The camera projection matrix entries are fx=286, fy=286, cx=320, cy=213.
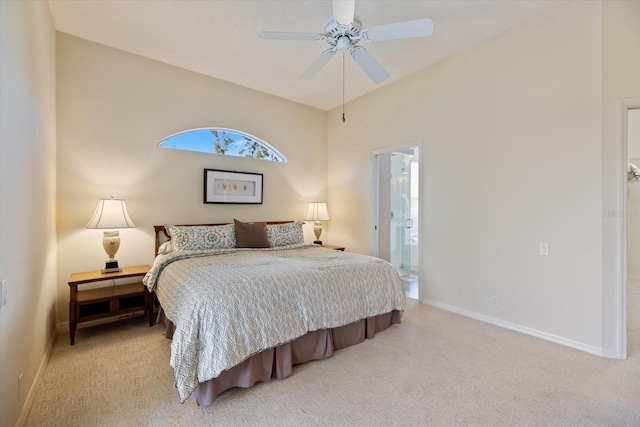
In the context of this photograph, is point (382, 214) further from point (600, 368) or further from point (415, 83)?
point (600, 368)

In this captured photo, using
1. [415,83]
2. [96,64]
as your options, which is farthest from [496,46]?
[96,64]

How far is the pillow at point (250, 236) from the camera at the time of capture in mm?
3770

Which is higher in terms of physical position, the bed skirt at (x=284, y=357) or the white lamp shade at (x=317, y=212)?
the white lamp shade at (x=317, y=212)

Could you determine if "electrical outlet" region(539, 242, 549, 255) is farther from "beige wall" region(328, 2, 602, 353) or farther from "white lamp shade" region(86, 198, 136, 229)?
"white lamp shade" region(86, 198, 136, 229)

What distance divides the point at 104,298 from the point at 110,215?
2.84 ft

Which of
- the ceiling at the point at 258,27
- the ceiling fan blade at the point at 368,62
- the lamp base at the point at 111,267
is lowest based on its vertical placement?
the lamp base at the point at 111,267

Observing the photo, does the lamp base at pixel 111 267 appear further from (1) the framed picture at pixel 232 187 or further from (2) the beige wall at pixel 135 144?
(1) the framed picture at pixel 232 187

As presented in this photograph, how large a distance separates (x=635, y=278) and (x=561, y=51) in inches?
173

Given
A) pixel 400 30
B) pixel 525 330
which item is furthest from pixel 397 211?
pixel 400 30

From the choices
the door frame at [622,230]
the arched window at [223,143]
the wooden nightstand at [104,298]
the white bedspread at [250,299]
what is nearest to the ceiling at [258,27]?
the arched window at [223,143]

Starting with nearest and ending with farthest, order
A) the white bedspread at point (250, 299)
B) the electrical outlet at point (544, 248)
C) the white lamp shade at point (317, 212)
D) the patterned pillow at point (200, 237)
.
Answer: the white bedspread at point (250, 299)
the electrical outlet at point (544, 248)
the patterned pillow at point (200, 237)
the white lamp shade at point (317, 212)

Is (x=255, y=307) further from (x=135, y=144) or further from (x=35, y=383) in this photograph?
(x=135, y=144)

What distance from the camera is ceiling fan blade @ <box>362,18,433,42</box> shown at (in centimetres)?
208

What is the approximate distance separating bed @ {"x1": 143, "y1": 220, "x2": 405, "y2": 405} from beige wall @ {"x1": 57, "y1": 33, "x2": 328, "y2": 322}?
0.57 meters
